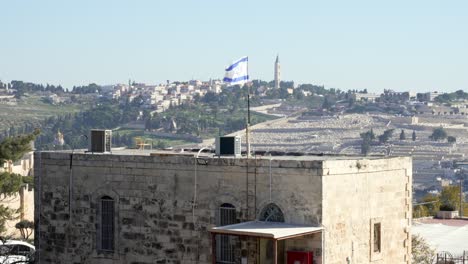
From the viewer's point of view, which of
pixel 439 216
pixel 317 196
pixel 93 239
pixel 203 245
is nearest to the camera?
pixel 317 196

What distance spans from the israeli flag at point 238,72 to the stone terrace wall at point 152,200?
1903mm

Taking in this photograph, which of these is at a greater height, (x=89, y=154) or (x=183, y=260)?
(x=89, y=154)

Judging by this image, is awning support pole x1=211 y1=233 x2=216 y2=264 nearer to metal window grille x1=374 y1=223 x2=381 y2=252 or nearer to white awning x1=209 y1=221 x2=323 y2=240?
white awning x1=209 y1=221 x2=323 y2=240

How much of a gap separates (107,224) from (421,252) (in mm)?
9378

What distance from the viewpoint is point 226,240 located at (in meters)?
19.7

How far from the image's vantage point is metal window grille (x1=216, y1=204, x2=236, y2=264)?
19.6 m

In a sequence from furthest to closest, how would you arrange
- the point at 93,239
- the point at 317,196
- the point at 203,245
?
the point at 93,239
the point at 203,245
the point at 317,196

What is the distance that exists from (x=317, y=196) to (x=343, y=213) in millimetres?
779

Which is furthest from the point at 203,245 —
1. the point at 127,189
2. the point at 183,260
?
the point at 127,189

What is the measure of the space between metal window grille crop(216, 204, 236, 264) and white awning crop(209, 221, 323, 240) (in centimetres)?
79

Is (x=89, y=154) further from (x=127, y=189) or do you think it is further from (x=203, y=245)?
(x=203, y=245)

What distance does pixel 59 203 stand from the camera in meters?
22.2

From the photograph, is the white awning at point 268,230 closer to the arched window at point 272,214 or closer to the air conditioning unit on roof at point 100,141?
the arched window at point 272,214

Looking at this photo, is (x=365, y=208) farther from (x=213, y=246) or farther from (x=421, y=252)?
(x=421, y=252)
